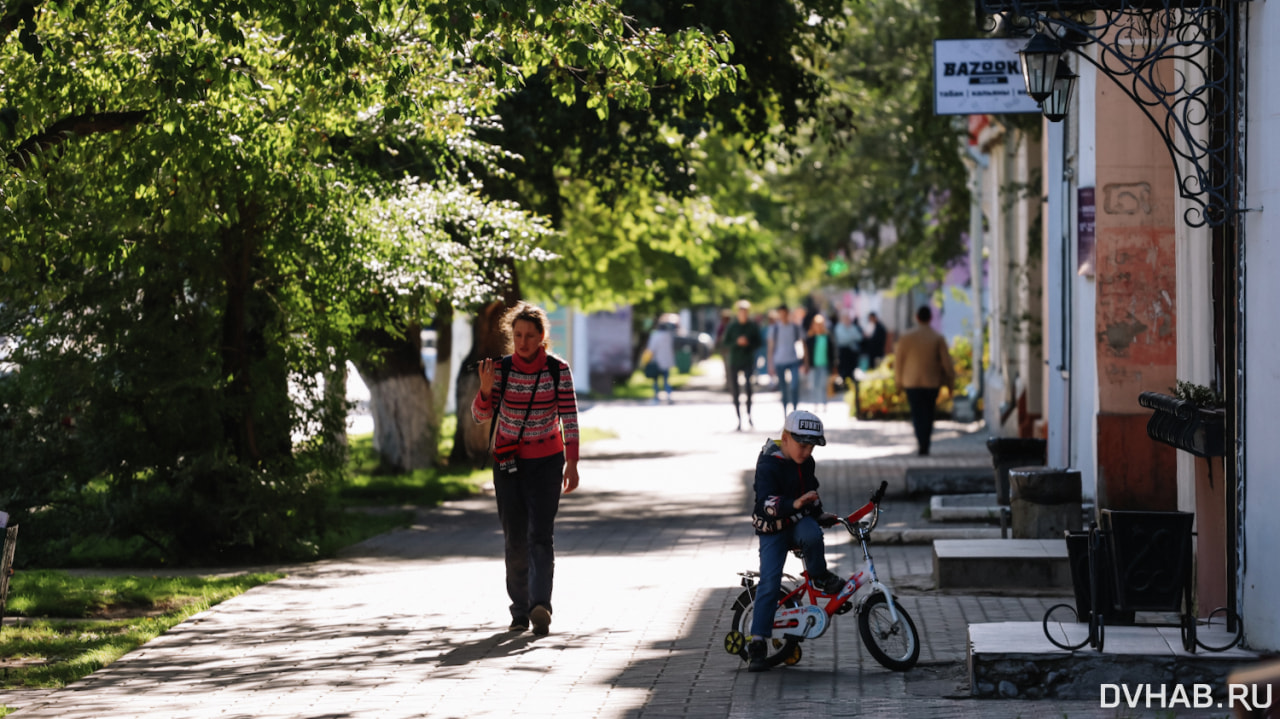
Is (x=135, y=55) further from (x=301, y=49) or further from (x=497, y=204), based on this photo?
(x=497, y=204)

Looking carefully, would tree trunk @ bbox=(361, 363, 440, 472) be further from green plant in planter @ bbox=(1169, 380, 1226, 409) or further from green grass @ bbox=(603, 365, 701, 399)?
green grass @ bbox=(603, 365, 701, 399)

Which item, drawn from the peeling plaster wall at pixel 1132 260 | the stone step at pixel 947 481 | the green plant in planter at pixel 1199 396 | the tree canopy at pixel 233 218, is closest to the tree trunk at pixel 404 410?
the tree canopy at pixel 233 218

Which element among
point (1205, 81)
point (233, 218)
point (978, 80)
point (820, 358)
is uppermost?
point (978, 80)

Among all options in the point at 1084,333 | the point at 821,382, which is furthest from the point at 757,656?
the point at 821,382

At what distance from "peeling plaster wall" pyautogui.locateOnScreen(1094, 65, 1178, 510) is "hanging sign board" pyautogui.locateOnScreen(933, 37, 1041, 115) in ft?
7.82

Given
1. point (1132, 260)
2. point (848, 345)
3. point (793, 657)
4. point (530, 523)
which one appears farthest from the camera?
point (848, 345)

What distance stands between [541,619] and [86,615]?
3.04 m

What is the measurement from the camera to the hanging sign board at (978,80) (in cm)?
1416

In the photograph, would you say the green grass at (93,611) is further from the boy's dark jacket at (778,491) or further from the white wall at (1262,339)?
the white wall at (1262,339)

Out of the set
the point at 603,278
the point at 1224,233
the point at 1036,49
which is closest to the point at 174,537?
the point at 1036,49

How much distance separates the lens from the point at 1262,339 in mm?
7168

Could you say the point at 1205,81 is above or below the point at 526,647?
above

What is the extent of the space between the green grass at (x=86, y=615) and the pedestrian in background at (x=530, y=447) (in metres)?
2.00

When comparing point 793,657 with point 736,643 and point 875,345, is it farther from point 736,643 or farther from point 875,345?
point 875,345
